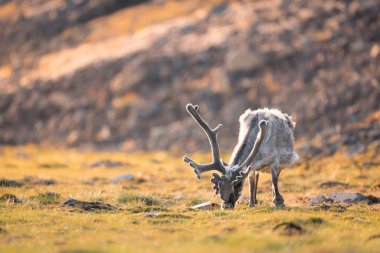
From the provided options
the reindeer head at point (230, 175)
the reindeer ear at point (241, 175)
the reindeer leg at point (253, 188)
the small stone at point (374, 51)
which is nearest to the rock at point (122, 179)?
the reindeer leg at point (253, 188)

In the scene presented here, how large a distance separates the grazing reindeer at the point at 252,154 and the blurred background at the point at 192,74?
16.4 m

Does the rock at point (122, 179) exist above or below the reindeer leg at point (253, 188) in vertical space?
above

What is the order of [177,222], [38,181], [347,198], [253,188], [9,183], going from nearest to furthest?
[177,222]
[253,188]
[347,198]
[9,183]
[38,181]

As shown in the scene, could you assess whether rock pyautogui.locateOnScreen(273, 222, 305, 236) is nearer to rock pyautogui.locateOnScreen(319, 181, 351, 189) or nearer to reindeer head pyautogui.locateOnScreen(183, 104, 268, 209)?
reindeer head pyautogui.locateOnScreen(183, 104, 268, 209)

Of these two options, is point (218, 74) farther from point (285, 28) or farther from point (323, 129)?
point (323, 129)

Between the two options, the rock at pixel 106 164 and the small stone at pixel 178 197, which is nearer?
the small stone at pixel 178 197

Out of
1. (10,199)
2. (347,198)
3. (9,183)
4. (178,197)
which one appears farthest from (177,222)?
(9,183)

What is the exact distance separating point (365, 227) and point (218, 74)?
3598 cm

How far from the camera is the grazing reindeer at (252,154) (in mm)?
14344

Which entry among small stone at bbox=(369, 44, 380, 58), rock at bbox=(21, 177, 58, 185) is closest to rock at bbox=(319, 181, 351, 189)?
rock at bbox=(21, 177, 58, 185)

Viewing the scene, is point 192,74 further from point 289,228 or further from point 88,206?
point 289,228

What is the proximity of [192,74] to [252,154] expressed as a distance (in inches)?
1376

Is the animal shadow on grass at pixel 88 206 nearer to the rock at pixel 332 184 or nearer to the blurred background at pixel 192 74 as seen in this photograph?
the rock at pixel 332 184

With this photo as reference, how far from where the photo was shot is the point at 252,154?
14.6m
